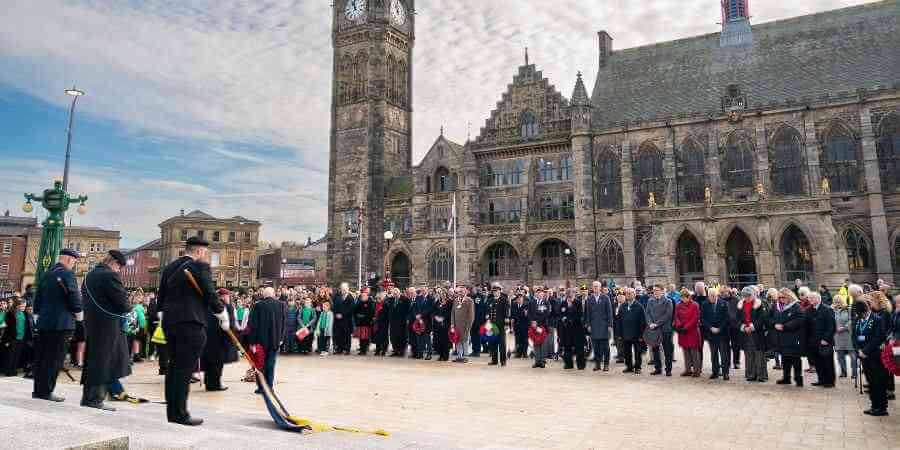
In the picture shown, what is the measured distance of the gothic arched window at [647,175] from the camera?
130 ft

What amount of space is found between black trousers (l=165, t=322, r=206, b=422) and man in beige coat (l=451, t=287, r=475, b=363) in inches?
399

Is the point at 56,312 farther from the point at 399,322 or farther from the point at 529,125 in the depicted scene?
the point at 529,125

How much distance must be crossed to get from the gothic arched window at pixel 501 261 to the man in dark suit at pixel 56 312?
3652 centimetres

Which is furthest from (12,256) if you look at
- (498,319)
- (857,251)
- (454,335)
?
(857,251)

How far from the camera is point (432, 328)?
17.3 metres

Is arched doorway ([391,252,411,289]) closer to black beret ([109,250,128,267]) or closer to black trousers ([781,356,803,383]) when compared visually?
black trousers ([781,356,803,383])

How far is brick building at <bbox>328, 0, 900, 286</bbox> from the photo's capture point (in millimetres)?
33906

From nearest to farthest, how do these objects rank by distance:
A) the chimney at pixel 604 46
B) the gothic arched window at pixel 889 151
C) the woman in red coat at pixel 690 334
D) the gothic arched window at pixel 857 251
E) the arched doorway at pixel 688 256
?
the woman in red coat at pixel 690 334
the gothic arched window at pixel 857 251
the gothic arched window at pixel 889 151
the arched doorway at pixel 688 256
the chimney at pixel 604 46

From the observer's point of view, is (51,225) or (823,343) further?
(51,225)

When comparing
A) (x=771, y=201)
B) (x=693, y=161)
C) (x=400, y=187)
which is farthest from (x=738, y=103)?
(x=400, y=187)

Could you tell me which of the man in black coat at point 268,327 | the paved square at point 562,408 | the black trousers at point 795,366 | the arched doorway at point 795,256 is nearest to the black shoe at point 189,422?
the paved square at point 562,408

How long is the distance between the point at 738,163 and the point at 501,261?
1786 centimetres

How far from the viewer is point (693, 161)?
1538 inches

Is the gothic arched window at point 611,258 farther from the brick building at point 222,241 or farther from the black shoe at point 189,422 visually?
the brick building at point 222,241
